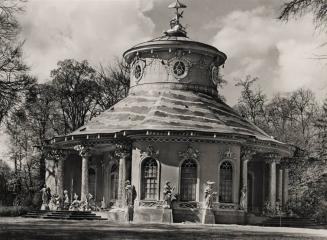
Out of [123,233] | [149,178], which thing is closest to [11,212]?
[149,178]

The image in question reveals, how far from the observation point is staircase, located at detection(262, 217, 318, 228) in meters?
36.8

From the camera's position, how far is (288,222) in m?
37.2

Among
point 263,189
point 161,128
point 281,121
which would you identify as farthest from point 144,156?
point 281,121

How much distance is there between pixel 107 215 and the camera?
119 feet

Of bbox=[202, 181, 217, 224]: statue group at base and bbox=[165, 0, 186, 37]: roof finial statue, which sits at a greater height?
bbox=[165, 0, 186, 37]: roof finial statue

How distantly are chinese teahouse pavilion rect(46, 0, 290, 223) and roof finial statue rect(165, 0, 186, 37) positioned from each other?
0.07 metres

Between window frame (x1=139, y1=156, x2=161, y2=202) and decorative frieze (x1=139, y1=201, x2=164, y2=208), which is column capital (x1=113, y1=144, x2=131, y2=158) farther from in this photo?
decorative frieze (x1=139, y1=201, x2=164, y2=208)

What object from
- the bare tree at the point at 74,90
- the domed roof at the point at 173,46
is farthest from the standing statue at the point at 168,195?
the bare tree at the point at 74,90

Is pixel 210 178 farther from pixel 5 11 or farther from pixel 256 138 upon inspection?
pixel 5 11

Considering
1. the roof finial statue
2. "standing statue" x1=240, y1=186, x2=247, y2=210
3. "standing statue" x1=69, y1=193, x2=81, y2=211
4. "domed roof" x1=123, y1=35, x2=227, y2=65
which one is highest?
the roof finial statue

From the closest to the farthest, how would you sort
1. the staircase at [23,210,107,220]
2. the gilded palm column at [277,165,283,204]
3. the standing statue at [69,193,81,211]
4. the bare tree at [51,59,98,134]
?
the staircase at [23,210,107,220], the standing statue at [69,193,81,211], the gilded palm column at [277,165,283,204], the bare tree at [51,59,98,134]

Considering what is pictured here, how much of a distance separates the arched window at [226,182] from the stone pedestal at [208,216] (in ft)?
5.24

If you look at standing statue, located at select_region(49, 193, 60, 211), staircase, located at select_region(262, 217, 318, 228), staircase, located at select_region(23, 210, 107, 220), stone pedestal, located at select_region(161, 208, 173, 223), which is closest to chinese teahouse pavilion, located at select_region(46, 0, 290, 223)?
stone pedestal, located at select_region(161, 208, 173, 223)

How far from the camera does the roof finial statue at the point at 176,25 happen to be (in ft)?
142
